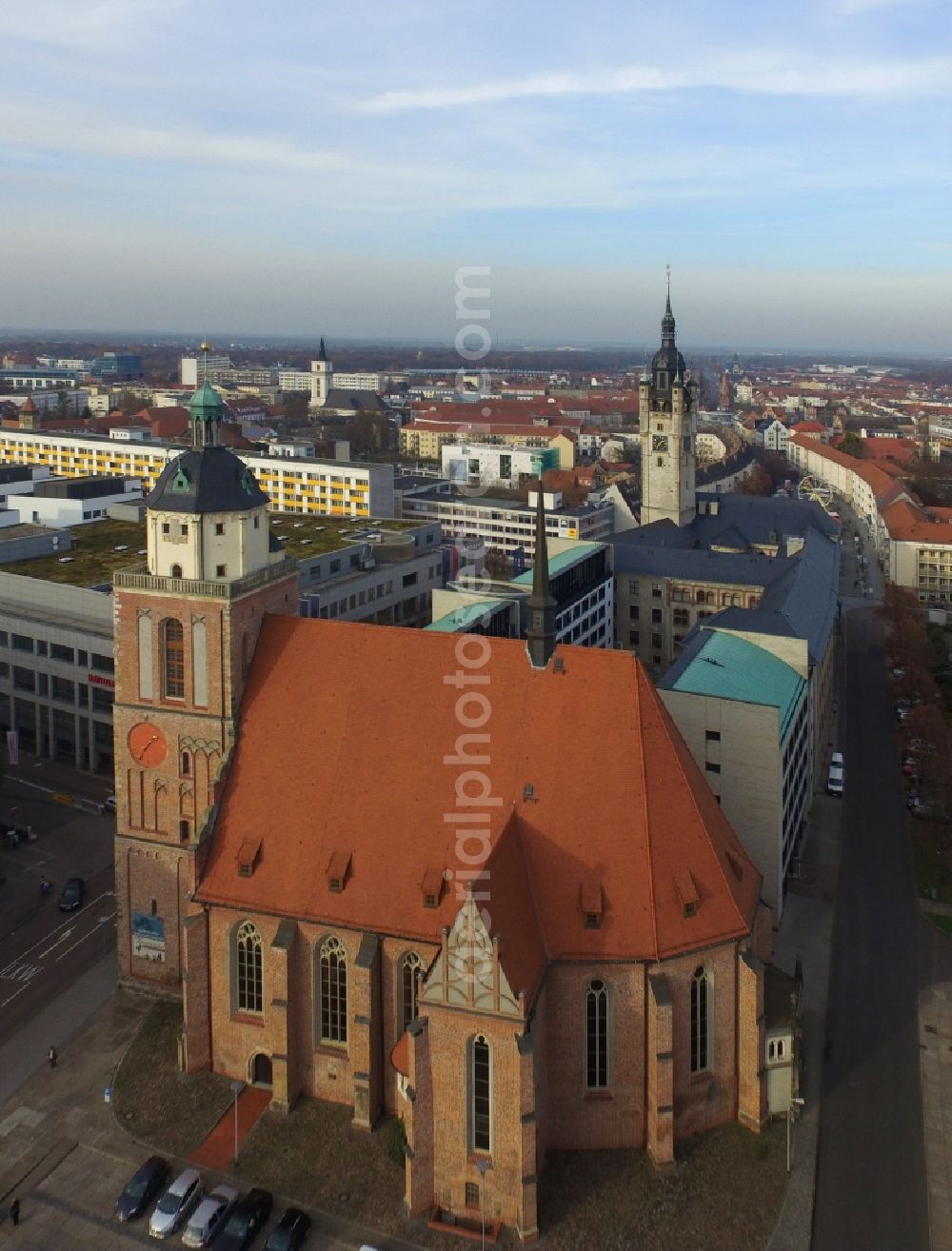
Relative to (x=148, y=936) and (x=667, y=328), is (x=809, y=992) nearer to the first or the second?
(x=148, y=936)

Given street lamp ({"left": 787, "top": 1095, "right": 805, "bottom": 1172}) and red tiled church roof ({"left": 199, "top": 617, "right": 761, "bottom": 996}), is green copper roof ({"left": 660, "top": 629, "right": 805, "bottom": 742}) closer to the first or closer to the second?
red tiled church roof ({"left": 199, "top": 617, "right": 761, "bottom": 996})

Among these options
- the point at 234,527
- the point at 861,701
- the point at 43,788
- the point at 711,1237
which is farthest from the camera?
the point at 861,701

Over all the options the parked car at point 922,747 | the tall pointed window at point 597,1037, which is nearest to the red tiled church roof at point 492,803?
the tall pointed window at point 597,1037

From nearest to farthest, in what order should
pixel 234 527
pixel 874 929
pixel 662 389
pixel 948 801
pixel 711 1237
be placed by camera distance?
1. pixel 711 1237
2. pixel 234 527
3. pixel 874 929
4. pixel 948 801
5. pixel 662 389

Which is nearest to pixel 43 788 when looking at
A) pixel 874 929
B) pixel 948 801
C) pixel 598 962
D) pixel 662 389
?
pixel 598 962

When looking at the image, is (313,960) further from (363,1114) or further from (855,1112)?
(855,1112)

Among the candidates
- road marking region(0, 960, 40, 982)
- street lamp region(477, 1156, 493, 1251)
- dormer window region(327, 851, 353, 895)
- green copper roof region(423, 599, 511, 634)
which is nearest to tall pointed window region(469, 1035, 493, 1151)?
street lamp region(477, 1156, 493, 1251)

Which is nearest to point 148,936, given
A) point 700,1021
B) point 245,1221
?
point 245,1221
